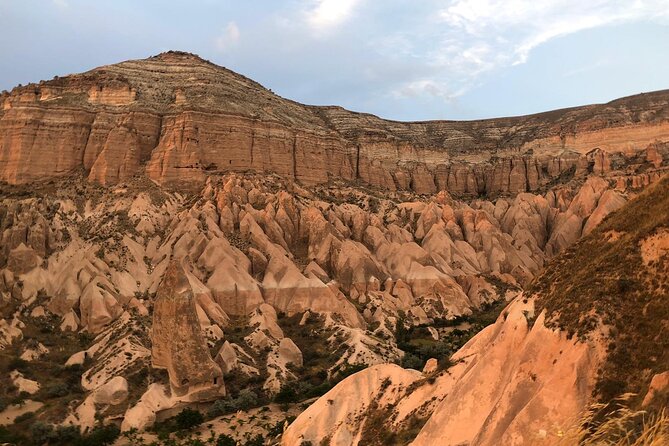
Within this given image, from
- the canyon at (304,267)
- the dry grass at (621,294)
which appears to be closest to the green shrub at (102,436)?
the canyon at (304,267)

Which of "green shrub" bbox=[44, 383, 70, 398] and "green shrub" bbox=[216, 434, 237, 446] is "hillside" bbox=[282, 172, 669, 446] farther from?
"green shrub" bbox=[44, 383, 70, 398]

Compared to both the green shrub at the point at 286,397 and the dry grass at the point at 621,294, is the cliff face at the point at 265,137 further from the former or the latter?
the dry grass at the point at 621,294

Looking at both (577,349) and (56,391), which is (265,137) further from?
(577,349)

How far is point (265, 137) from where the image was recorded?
228 ft

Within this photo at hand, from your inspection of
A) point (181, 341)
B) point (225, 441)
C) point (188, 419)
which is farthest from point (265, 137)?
point (225, 441)

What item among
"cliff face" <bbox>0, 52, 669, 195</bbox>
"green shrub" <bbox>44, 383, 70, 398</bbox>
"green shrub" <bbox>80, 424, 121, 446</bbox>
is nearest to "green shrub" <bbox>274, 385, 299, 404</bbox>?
"green shrub" <bbox>80, 424, 121, 446</bbox>

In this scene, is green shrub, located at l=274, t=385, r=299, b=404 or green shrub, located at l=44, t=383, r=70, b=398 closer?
green shrub, located at l=44, t=383, r=70, b=398

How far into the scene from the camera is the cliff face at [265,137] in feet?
200

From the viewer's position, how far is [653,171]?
7219cm

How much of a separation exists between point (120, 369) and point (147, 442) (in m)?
6.78

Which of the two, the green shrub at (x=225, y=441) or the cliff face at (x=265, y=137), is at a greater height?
the cliff face at (x=265, y=137)

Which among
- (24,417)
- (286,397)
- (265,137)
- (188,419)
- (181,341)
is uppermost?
(265,137)

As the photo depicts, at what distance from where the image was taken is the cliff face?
6097 cm

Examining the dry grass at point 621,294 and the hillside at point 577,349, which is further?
the dry grass at point 621,294
